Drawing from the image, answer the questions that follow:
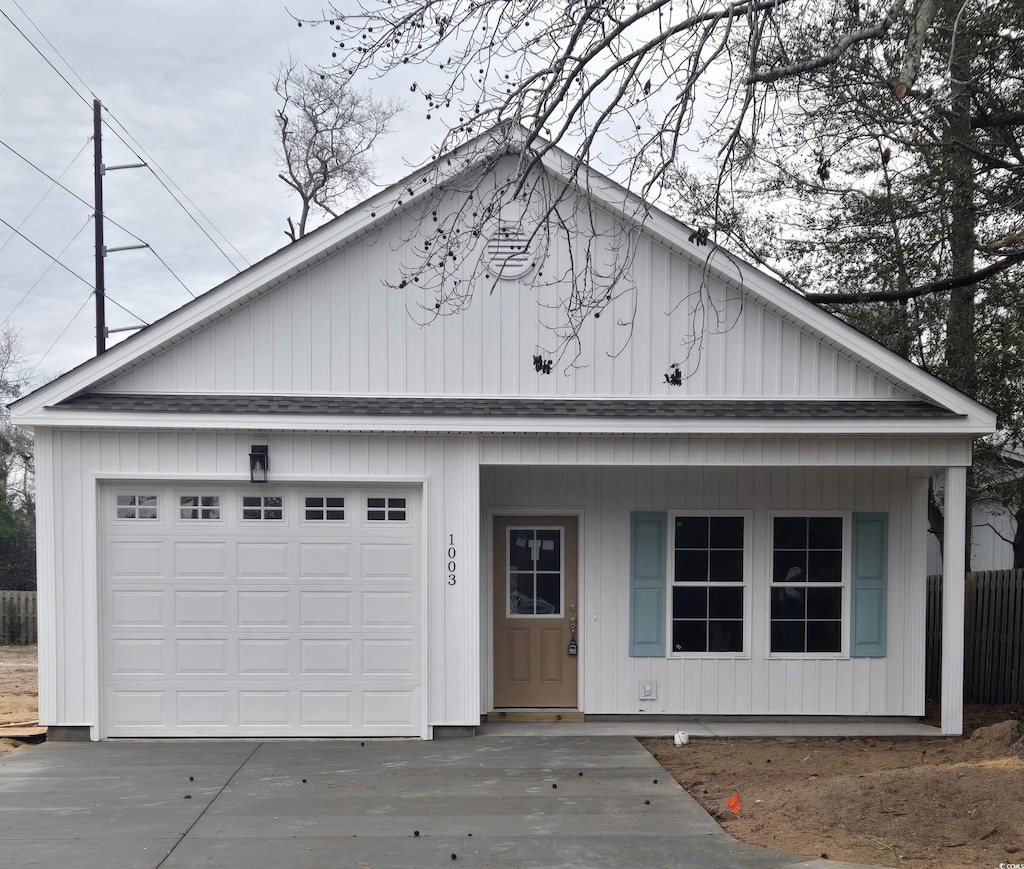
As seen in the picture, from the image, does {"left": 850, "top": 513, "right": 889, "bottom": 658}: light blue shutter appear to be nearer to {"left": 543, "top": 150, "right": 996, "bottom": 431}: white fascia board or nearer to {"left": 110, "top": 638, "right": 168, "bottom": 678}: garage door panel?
{"left": 543, "top": 150, "right": 996, "bottom": 431}: white fascia board

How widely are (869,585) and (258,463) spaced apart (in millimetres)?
6553

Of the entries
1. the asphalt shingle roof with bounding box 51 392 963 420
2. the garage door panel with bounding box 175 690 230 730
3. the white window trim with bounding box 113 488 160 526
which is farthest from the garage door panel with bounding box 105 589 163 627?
the asphalt shingle roof with bounding box 51 392 963 420

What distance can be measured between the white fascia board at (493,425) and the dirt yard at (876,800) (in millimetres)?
2879

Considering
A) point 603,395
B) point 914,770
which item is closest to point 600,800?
point 914,770

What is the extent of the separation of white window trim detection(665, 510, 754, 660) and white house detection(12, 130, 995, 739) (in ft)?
3.39

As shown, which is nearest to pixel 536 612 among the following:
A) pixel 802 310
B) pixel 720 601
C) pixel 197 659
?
pixel 720 601

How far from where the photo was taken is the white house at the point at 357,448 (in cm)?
915

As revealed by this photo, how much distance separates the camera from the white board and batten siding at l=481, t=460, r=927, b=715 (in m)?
10.2

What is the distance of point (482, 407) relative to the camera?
924cm

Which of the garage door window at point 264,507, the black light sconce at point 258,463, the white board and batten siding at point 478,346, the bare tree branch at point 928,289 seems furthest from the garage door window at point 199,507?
the bare tree branch at point 928,289

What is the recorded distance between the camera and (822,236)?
45.4ft

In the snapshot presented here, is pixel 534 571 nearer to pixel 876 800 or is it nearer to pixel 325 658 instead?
pixel 325 658

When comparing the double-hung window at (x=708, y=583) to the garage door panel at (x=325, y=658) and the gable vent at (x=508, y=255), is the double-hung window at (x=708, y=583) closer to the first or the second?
the gable vent at (x=508, y=255)

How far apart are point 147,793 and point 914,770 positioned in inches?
233
